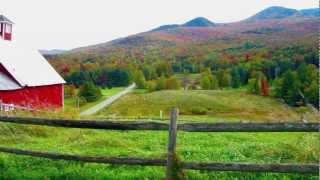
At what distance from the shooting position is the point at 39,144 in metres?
13.3

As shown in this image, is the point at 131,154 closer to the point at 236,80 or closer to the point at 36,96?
the point at 36,96

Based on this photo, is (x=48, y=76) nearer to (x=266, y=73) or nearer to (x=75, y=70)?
(x=75, y=70)

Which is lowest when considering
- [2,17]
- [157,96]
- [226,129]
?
[157,96]

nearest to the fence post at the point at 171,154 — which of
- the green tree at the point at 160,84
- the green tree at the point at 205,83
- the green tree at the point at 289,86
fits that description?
the green tree at the point at 289,86

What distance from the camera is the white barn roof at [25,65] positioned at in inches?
1423

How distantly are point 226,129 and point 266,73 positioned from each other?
119 m

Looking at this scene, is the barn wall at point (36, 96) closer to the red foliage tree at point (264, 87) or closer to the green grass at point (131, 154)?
the green grass at point (131, 154)

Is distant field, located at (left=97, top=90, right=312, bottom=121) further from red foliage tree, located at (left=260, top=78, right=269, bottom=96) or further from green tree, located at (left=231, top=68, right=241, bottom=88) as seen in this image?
green tree, located at (left=231, top=68, right=241, bottom=88)

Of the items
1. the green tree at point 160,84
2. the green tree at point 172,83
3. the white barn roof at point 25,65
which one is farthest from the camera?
the green tree at point 172,83

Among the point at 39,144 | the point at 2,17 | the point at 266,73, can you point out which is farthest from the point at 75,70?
the point at 39,144

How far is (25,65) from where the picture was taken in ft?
126

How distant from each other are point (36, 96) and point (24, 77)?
1507mm

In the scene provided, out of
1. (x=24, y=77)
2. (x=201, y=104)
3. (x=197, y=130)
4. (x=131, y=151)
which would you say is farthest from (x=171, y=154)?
(x=201, y=104)

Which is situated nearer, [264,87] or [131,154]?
[131,154]
